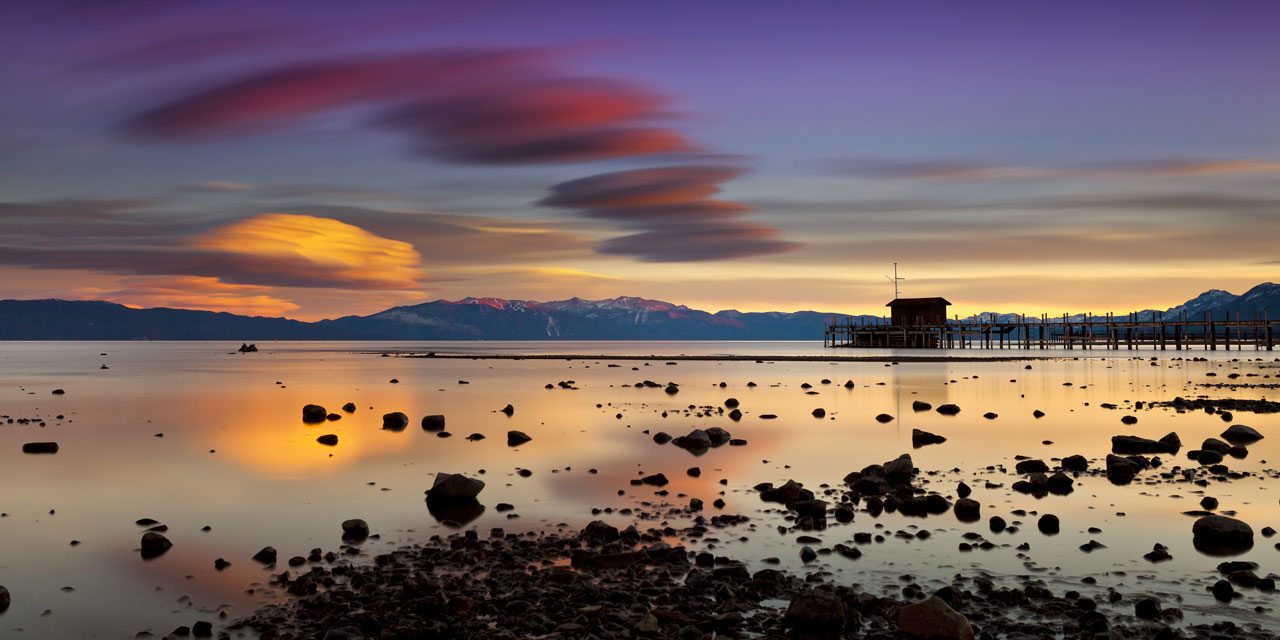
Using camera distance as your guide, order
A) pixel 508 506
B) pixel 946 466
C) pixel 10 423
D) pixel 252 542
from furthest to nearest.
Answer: pixel 10 423 < pixel 946 466 < pixel 508 506 < pixel 252 542

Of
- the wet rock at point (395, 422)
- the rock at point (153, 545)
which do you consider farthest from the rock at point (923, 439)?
the rock at point (153, 545)

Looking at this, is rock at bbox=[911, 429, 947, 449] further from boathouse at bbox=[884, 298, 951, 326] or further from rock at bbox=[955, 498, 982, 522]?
boathouse at bbox=[884, 298, 951, 326]

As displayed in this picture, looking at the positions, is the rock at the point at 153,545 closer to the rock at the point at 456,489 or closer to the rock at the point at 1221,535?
the rock at the point at 456,489

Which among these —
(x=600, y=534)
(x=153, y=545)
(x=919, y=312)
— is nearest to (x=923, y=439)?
(x=600, y=534)

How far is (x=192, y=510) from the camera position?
20.5 metres

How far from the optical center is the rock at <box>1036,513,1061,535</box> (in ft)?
54.8

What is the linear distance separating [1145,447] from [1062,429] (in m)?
7.69

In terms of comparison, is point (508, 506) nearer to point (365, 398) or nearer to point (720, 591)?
point (720, 591)

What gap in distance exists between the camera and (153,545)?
16.2 m

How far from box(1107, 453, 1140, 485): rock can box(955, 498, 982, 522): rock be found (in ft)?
21.6

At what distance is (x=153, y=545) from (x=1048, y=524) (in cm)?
1690

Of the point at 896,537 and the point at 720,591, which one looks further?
the point at 896,537

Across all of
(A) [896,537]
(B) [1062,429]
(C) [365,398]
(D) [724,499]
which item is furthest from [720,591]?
(C) [365,398]

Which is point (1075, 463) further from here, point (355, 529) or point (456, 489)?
point (355, 529)
